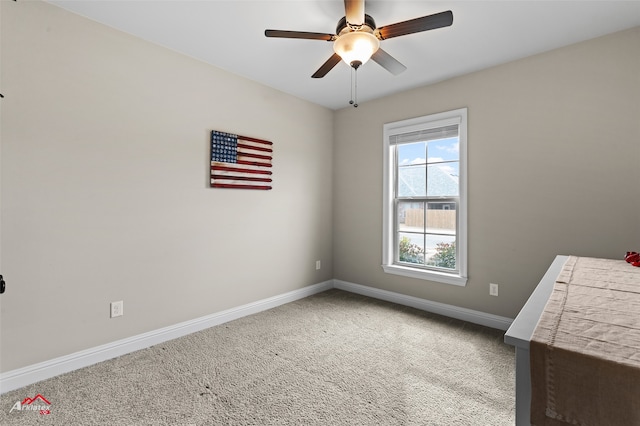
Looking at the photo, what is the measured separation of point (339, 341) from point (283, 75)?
2695mm

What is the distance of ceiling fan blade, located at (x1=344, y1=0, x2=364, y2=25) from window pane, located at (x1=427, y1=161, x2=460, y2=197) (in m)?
2.02

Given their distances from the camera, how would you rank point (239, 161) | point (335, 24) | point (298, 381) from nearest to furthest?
point (298, 381) → point (335, 24) → point (239, 161)

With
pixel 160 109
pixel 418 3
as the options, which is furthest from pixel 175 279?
pixel 418 3

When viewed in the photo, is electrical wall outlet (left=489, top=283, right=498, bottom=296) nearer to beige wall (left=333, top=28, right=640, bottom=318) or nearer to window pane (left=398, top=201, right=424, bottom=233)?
beige wall (left=333, top=28, right=640, bottom=318)

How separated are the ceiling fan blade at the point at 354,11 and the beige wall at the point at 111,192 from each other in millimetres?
1692

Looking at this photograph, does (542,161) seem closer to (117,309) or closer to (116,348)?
(117,309)

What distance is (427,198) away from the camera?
11.3ft

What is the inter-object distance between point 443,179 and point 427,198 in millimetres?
274

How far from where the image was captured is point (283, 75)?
124 inches

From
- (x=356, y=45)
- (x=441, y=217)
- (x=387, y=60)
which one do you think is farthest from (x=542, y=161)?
(x=356, y=45)

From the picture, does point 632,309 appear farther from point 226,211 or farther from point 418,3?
point 226,211

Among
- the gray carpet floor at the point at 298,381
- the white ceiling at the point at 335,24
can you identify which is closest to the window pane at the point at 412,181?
the white ceiling at the point at 335,24

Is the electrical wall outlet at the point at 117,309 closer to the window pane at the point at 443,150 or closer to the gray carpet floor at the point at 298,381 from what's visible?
the gray carpet floor at the point at 298,381

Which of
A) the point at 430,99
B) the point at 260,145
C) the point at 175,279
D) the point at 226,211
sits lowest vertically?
the point at 175,279
